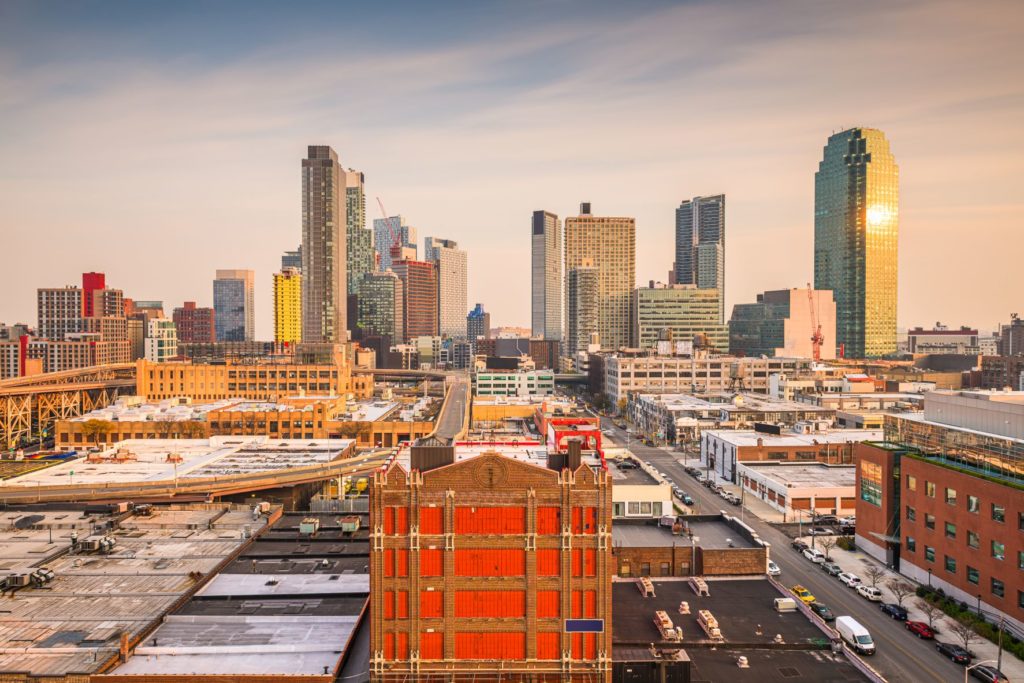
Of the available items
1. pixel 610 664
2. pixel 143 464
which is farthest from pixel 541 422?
pixel 610 664

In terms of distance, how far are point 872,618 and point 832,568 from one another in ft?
37.7

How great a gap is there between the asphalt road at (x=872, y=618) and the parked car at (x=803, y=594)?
1.17m

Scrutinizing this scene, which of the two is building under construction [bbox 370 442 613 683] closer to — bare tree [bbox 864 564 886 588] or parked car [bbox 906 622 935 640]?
parked car [bbox 906 622 935 640]

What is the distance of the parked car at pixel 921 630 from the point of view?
2167 inches

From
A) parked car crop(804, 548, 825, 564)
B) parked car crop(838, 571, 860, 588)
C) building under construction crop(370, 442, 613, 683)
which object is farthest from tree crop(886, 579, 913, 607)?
building under construction crop(370, 442, 613, 683)

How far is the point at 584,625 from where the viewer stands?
36.6 m

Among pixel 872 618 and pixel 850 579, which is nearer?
pixel 872 618

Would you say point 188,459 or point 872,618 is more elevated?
point 188,459

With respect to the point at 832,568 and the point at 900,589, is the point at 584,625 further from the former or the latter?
the point at 832,568

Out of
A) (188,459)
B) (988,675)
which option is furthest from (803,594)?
(188,459)

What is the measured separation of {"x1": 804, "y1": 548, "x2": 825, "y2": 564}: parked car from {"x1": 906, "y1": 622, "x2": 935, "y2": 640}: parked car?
16501mm

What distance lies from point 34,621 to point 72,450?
96659mm

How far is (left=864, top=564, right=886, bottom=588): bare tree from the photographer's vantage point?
6544 centimetres

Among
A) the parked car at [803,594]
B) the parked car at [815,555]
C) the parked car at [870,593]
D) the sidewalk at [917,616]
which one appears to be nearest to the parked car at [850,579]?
the sidewalk at [917,616]
